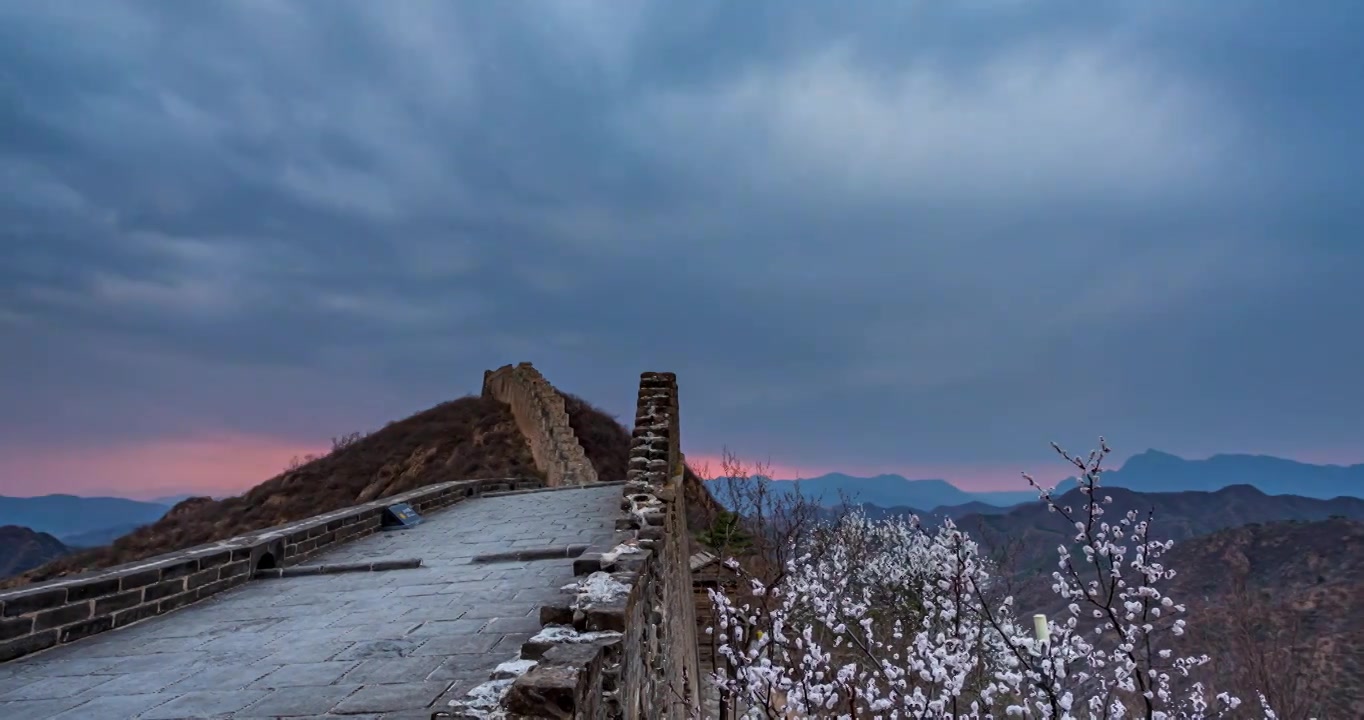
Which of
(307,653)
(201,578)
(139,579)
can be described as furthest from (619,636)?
(201,578)

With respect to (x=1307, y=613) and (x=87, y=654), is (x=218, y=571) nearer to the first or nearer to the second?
(x=87, y=654)

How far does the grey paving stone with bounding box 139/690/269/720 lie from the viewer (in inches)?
126

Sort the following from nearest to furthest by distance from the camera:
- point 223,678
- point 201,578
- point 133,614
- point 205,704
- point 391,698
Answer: point 391,698 → point 205,704 → point 223,678 → point 133,614 → point 201,578

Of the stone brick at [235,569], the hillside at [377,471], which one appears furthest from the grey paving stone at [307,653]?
the hillside at [377,471]

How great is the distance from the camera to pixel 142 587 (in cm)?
538

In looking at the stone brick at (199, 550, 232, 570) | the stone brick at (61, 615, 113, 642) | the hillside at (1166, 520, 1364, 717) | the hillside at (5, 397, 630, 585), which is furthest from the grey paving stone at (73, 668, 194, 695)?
the hillside at (5, 397, 630, 585)

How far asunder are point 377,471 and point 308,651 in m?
26.9

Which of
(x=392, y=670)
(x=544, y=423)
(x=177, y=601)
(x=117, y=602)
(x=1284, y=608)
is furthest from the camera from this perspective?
(x=544, y=423)

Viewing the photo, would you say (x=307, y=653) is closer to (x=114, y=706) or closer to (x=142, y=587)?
(x=114, y=706)

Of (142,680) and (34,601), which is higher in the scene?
(34,601)

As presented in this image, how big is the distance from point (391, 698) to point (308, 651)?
4.27ft

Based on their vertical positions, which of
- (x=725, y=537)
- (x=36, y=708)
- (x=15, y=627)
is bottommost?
(x=725, y=537)

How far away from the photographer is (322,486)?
28.9 meters

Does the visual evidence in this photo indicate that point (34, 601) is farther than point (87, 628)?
No
